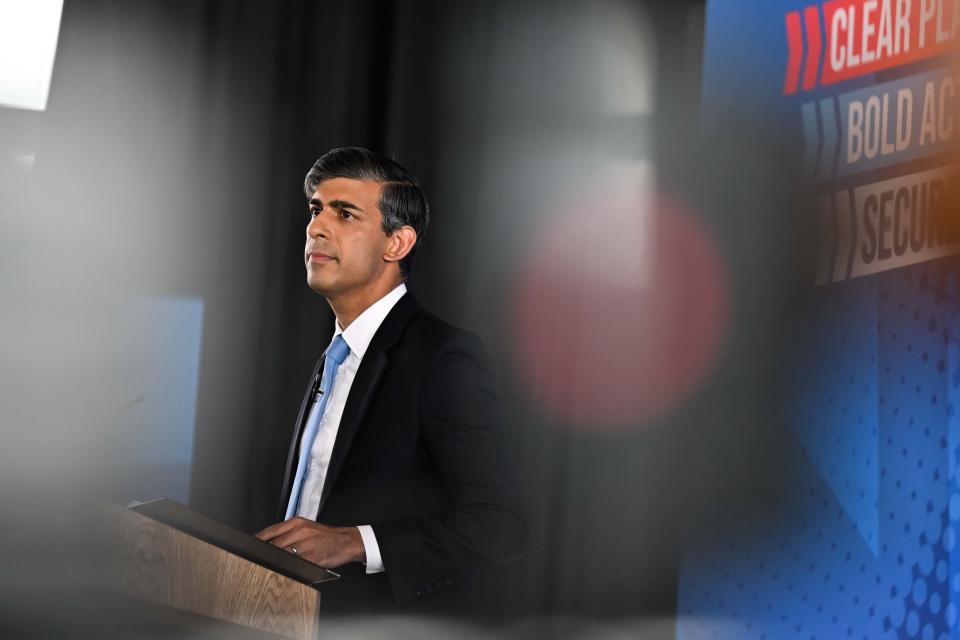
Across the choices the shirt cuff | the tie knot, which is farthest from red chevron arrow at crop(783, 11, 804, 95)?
the shirt cuff

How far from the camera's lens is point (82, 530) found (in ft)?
3.59

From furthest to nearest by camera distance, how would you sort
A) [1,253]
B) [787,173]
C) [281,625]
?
[787,173]
[1,253]
[281,625]

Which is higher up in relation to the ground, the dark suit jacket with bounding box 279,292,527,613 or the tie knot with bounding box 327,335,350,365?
the tie knot with bounding box 327,335,350,365

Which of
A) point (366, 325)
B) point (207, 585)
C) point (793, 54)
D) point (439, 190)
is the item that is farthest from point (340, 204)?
point (793, 54)

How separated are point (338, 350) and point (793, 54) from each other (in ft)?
5.24

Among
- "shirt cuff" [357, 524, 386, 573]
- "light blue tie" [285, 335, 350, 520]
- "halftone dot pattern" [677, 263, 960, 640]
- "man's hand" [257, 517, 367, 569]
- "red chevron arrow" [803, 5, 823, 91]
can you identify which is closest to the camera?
"man's hand" [257, 517, 367, 569]

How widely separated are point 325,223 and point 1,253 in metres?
0.97

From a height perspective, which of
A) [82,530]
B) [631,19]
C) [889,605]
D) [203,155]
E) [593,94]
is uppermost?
[631,19]

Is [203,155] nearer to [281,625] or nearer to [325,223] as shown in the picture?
[325,223]

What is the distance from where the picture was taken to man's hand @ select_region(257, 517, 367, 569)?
5.17 feet

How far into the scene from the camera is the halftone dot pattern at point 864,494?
102 inches

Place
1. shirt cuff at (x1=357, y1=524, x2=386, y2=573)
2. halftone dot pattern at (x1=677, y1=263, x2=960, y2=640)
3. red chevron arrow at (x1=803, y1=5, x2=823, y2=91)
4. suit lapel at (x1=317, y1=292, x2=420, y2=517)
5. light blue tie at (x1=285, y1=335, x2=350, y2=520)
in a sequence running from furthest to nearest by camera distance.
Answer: red chevron arrow at (x1=803, y1=5, x2=823, y2=91), halftone dot pattern at (x1=677, y1=263, x2=960, y2=640), light blue tie at (x1=285, y1=335, x2=350, y2=520), suit lapel at (x1=317, y1=292, x2=420, y2=517), shirt cuff at (x1=357, y1=524, x2=386, y2=573)

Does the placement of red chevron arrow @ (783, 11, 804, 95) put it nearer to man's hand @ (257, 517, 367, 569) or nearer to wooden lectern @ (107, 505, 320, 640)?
man's hand @ (257, 517, 367, 569)

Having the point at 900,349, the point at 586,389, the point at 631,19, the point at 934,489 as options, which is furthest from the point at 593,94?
the point at 934,489
